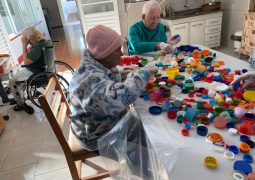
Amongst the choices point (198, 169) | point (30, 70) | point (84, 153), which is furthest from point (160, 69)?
point (30, 70)

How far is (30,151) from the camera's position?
192 cm

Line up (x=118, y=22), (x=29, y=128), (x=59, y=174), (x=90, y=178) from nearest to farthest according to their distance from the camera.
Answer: (x=90, y=178), (x=59, y=174), (x=29, y=128), (x=118, y=22)

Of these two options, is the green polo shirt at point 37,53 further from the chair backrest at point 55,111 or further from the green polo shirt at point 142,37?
the chair backrest at point 55,111

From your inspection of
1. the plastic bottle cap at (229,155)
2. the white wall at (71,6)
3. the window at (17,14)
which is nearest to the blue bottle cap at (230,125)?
the plastic bottle cap at (229,155)

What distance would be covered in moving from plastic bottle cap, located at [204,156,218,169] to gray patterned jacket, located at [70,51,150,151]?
0.38 metres

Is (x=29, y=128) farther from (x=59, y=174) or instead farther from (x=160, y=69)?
(x=160, y=69)

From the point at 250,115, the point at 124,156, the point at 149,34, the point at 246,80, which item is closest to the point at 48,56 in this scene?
the point at 149,34

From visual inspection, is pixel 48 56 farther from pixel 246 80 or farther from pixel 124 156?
pixel 246 80

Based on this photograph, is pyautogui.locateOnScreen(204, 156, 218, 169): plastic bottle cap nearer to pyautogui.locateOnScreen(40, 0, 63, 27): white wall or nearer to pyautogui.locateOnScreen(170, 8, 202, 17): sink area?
pyautogui.locateOnScreen(170, 8, 202, 17): sink area

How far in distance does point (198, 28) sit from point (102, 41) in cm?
304

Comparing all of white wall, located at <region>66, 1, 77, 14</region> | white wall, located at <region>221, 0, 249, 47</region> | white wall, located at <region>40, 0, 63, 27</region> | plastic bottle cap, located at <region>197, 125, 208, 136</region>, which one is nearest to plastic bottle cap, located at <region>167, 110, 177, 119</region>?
plastic bottle cap, located at <region>197, 125, 208, 136</region>

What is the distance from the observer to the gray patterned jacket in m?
0.86

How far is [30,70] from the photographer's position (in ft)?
8.28

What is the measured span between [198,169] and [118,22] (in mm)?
3192
